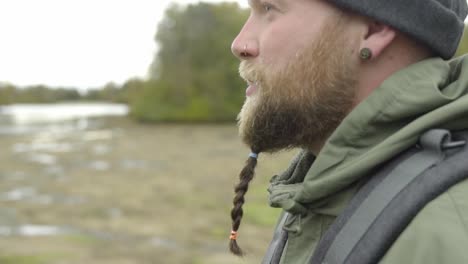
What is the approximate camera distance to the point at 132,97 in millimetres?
37781

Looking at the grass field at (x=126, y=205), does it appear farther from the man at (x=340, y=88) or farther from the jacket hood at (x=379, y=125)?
the jacket hood at (x=379, y=125)

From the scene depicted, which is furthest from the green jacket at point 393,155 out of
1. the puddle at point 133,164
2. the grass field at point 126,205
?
the puddle at point 133,164

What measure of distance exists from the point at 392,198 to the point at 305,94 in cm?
51

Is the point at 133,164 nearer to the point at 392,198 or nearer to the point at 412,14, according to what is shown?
the point at 412,14

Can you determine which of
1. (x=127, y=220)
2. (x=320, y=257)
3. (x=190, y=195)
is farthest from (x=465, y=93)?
(x=190, y=195)

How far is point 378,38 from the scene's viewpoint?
1.55m

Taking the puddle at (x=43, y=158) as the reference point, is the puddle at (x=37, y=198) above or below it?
above

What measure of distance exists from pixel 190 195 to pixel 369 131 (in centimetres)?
1020

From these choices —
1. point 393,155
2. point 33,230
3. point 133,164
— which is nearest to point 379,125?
point 393,155

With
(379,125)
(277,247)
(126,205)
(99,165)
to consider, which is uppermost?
(379,125)

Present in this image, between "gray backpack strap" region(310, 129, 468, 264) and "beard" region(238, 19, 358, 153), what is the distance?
344mm

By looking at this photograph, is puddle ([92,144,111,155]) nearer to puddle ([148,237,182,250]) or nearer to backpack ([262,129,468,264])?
puddle ([148,237,182,250])

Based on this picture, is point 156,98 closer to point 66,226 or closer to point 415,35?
point 66,226

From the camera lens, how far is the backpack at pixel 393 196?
3.91 feet
